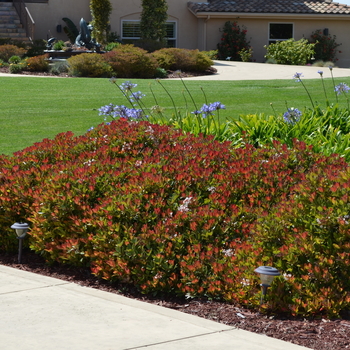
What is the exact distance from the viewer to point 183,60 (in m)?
23.1

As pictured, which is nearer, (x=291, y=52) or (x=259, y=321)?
(x=259, y=321)

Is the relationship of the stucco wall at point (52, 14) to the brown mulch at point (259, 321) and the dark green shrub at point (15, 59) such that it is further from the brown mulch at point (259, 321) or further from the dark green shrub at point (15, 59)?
the brown mulch at point (259, 321)

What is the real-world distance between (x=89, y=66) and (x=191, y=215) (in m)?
16.4

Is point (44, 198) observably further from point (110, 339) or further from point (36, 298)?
point (110, 339)

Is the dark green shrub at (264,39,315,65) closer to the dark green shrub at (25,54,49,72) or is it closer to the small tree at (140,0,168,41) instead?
the small tree at (140,0,168,41)

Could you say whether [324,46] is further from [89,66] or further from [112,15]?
[89,66]

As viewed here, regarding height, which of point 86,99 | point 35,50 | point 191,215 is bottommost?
point 191,215

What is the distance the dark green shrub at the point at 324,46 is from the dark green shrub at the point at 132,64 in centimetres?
1318

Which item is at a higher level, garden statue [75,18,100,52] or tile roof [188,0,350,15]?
tile roof [188,0,350,15]

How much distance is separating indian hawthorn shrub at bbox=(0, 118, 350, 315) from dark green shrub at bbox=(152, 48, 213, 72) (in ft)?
54.7

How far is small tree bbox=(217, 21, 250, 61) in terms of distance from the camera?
31562 mm

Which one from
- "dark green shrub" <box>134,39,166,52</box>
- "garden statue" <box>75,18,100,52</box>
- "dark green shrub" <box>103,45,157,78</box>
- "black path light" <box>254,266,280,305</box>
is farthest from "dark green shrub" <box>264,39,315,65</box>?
"black path light" <box>254,266,280,305</box>

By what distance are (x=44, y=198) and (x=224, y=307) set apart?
1917 millimetres

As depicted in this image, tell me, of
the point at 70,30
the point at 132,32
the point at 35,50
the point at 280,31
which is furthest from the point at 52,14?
the point at 280,31
